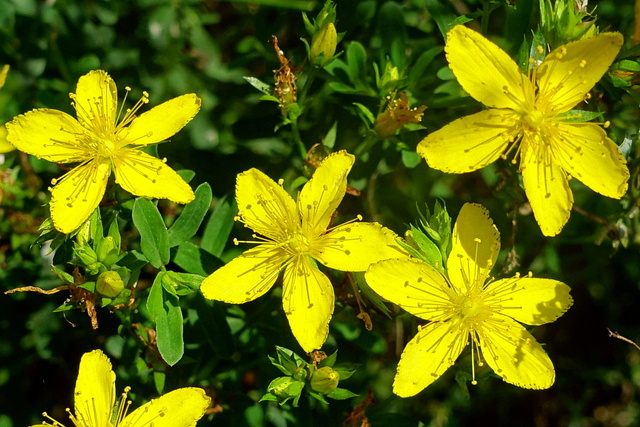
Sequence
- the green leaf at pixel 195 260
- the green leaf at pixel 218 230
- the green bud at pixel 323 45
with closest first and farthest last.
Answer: the green bud at pixel 323 45 → the green leaf at pixel 195 260 → the green leaf at pixel 218 230

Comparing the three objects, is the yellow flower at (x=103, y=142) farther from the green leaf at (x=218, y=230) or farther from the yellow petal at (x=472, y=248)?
the yellow petal at (x=472, y=248)

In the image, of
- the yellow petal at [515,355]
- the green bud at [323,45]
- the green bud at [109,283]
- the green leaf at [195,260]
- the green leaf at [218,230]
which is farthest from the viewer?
the green leaf at [218,230]

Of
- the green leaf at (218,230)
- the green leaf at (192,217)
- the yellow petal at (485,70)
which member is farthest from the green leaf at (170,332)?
the yellow petal at (485,70)

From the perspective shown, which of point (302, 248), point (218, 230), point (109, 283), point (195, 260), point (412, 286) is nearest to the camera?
point (109, 283)

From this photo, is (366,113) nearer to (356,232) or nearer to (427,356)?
(356,232)

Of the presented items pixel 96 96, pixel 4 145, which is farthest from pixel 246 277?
pixel 4 145
